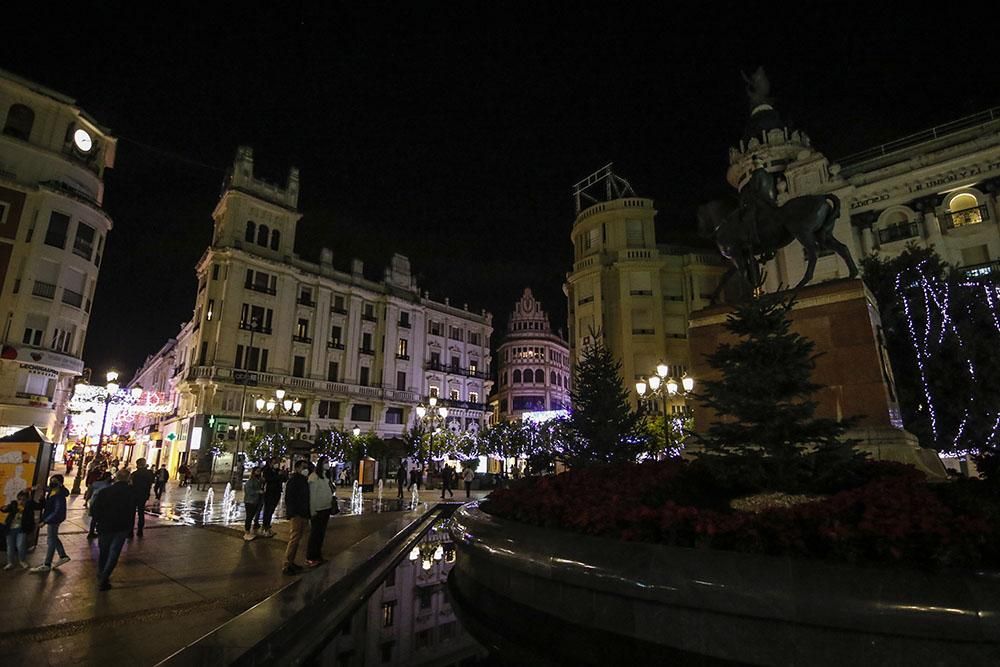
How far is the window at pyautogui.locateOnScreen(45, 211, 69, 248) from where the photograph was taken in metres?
35.2

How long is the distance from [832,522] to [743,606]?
116 centimetres

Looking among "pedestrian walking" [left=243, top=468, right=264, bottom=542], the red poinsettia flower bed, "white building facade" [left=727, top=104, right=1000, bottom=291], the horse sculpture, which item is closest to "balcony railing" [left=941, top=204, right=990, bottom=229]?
"white building facade" [left=727, top=104, right=1000, bottom=291]

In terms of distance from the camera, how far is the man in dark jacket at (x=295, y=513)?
26.8 feet

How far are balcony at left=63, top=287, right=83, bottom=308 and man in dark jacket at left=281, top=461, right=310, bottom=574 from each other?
124ft

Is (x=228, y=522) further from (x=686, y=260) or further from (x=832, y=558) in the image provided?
(x=686, y=260)

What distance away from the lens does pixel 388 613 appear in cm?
611

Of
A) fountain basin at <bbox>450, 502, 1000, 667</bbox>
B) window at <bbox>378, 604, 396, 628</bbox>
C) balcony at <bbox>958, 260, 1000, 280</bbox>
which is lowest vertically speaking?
window at <bbox>378, 604, 396, 628</bbox>

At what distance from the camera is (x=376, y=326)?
56.4 m

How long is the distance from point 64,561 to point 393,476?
38.5m

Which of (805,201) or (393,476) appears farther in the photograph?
(393,476)

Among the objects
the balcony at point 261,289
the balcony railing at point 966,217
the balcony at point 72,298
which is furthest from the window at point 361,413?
the balcony railing at point 966,217

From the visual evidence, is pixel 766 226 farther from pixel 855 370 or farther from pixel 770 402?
pixel 770 402

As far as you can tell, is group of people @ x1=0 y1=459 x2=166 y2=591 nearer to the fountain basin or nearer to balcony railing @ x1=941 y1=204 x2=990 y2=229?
the fountain basin

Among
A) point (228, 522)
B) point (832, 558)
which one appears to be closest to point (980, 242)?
point (832, 558)
